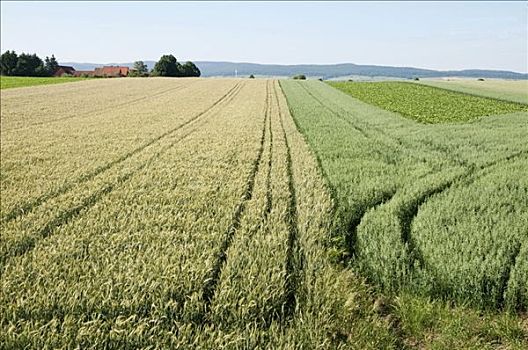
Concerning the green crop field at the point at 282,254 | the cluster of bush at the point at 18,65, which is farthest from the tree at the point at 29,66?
the green crop field at the point at 282,254

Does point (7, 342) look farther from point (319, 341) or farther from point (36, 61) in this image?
point (36, 61)

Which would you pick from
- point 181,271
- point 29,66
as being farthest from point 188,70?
point 181,271

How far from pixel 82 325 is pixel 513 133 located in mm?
4174

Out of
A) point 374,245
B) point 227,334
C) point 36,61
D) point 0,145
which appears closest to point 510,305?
Result: point 374,245

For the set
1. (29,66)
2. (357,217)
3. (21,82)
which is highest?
(29,66)

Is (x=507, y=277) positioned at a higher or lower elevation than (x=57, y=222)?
higher

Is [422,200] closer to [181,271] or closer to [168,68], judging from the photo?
[181,271]

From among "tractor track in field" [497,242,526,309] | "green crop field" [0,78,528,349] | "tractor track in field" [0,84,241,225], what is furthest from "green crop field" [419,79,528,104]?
"tractor track in field" [0,84,241,225]

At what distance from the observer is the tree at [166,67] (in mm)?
97125

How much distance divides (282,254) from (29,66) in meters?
99.9

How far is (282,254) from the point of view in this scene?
14.2 ft

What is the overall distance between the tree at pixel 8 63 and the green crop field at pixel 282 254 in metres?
95.4

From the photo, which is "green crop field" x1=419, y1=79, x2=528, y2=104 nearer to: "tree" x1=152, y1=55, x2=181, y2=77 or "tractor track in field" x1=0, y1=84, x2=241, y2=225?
"tractor track in field" x1=0, y1=84, x2=241, y2=225

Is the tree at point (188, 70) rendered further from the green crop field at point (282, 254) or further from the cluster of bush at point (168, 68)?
the green crop field at point (282, 254)
